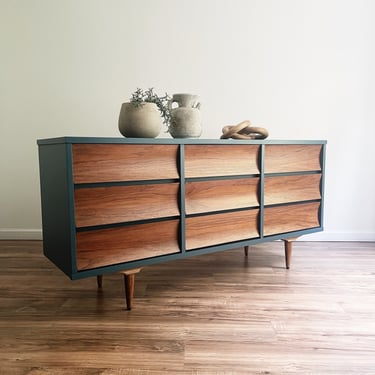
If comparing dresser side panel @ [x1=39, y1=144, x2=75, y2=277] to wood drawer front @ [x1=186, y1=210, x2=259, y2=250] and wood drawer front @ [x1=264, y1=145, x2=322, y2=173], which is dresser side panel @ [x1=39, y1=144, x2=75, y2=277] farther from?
wood drawer front @ [x1=264, y1=145, x2=322, y2=173]

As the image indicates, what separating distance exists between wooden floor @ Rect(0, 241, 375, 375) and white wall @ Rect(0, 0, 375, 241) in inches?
35.3

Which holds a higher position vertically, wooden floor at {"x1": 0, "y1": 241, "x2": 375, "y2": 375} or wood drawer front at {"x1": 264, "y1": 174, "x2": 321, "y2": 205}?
wood drawer front at {"x1": 264, "y1": 174, "x2": 321, "y2": 205}

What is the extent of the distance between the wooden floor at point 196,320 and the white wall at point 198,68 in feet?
2.94

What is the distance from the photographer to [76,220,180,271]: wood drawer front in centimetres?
128

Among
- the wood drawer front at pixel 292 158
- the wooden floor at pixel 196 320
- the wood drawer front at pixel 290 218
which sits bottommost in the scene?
the wooden floor at pixel 196 320

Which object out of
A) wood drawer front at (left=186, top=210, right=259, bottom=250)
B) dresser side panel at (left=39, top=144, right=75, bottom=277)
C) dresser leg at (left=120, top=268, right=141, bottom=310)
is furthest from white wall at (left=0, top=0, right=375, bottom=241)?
dresser leg at (left=120, top=268, right=141, bottom=310)

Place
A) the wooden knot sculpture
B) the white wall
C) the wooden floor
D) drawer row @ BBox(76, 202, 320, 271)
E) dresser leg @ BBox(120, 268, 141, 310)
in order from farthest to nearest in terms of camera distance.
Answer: the white wall
the wooden knot sculpture
dresser leg @ BBox(120, 268, 141, 310)
drawer row @ BBox(76, 202, 320, 271)
the wooden floor

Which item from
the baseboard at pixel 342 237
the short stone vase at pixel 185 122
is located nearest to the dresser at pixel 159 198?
the short stone vase at pixel 185 122

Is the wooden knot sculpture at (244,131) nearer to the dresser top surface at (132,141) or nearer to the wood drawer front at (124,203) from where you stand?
the dresser top surface at (132,141)

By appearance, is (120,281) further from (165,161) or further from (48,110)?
(48,110)

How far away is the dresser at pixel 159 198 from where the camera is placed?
125 centimetres

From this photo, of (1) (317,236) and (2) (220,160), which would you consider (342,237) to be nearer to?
(1) (317,236)

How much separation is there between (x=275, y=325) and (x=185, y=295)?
457mm

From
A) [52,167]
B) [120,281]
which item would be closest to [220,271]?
[120,281]
